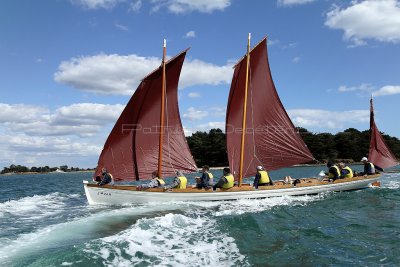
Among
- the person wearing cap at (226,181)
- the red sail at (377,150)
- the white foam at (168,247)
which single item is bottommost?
the white foam at (168,247)

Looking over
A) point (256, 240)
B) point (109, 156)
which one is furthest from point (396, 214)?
point (109, 156)

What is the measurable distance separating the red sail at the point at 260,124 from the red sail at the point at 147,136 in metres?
3.95

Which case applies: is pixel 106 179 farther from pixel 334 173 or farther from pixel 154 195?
pixel 334 173

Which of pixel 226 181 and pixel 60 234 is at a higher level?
pixel 226 181

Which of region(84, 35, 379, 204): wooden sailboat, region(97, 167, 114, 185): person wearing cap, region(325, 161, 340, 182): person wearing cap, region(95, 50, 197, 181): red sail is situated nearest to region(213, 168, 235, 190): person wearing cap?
region(84, 35, 379, 204): wooden sailboat

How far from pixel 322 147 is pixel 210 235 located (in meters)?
123

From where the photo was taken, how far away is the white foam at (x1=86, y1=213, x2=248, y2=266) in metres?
11.9

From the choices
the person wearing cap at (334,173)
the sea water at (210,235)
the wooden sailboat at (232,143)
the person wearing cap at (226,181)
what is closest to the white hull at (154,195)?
the wooden sailboat at (232,143)

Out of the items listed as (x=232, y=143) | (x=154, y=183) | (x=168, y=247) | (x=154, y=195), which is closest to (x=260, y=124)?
(x=232, y=143)

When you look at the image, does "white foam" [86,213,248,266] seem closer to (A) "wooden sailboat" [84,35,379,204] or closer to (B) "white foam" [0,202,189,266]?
(B) "white foam" [0,202,189,266]

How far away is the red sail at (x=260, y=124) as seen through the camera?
1136 inches

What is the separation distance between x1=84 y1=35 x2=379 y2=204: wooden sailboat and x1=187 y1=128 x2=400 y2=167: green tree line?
98.1 metres

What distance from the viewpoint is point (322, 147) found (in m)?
131

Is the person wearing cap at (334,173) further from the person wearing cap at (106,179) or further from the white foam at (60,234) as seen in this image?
the person wearing cap at (106,179)
